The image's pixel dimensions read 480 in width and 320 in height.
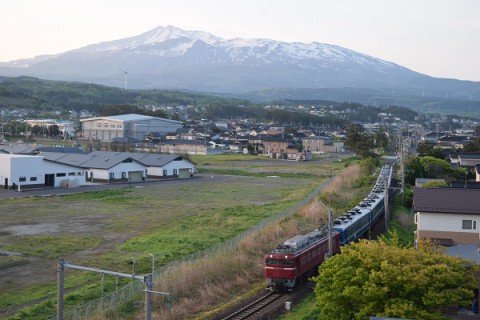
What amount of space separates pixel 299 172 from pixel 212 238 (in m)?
30.0

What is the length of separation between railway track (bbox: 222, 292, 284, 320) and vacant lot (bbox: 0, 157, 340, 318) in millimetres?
3412

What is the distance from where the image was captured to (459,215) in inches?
664

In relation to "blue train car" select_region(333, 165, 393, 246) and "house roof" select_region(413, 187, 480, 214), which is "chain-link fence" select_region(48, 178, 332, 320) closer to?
"blue train car" select_region(333, 165, 393, 246)

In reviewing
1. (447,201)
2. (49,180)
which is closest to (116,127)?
(49,180)

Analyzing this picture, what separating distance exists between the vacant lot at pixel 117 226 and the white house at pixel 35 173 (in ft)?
13.2

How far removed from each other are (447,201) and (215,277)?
695 cm

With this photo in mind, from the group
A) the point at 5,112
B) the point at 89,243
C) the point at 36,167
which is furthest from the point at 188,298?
the point at 5,112

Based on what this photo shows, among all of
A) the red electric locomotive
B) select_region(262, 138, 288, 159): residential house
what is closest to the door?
the red electric locomotive

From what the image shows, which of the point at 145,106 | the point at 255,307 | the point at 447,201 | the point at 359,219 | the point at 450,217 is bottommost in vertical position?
the point at 255,307

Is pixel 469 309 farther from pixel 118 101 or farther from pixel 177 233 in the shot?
pixel 118 101

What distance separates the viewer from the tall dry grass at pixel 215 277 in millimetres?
13570

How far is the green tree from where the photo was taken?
10.3m

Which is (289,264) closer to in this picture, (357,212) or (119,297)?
(119,297)

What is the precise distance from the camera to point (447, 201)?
1741cm
